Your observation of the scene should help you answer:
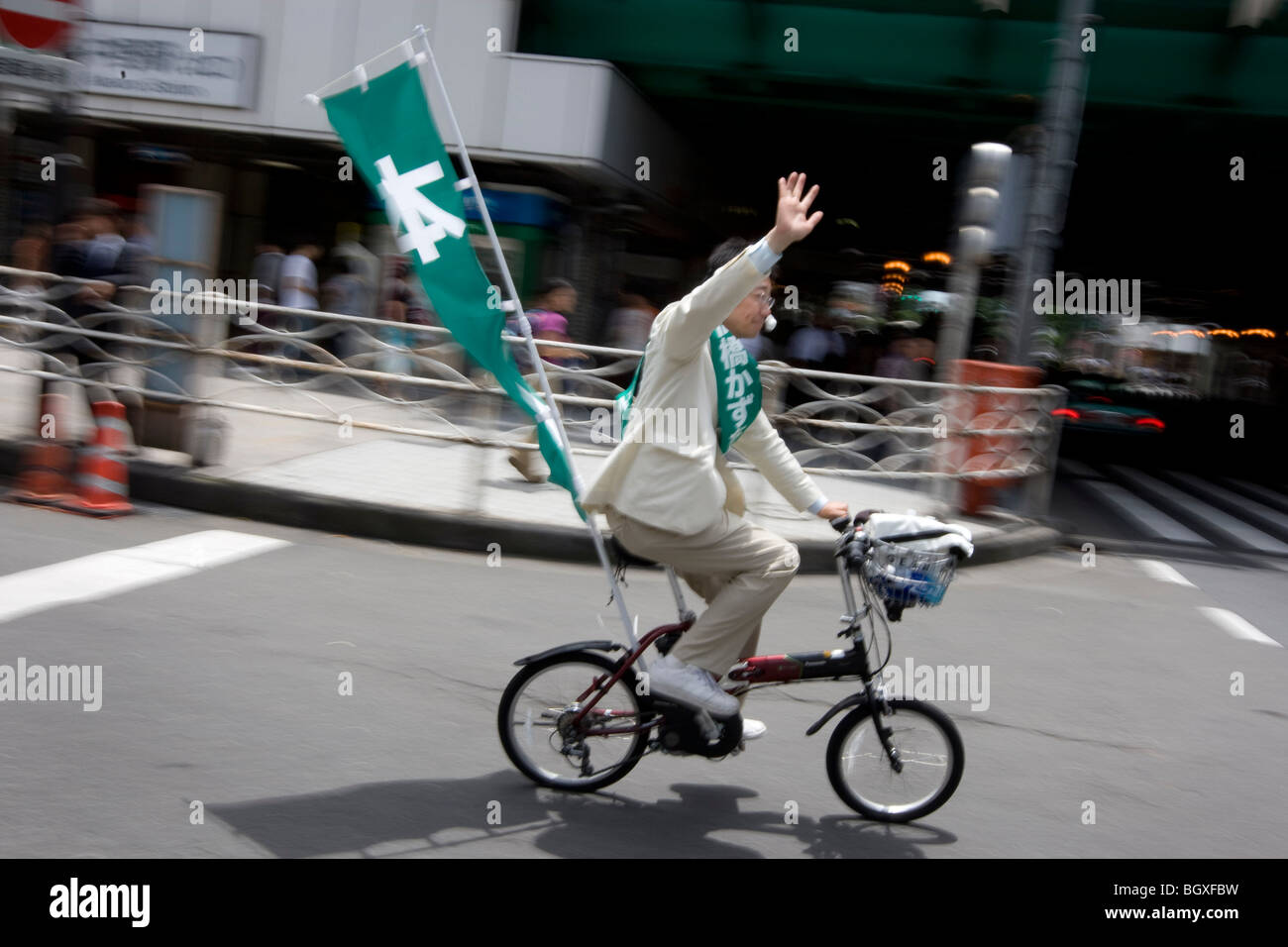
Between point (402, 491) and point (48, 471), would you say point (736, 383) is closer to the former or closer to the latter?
point (402, 491)

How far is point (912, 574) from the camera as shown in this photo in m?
4.18

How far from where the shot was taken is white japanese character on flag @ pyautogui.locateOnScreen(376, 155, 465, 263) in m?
4.59

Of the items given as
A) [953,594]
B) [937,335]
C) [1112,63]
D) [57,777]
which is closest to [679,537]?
[57,777]

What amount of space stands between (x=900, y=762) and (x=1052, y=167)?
7920 mm

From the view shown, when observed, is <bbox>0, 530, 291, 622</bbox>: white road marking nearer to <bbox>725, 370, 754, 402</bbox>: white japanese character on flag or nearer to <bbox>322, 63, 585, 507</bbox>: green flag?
<bbox>322, 63, 585, 507</bbox>: green flag

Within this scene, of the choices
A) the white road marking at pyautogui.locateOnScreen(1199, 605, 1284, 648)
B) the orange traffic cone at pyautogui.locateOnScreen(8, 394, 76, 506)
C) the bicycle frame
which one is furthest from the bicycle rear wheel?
the white road marking at pyautogui.locateOnScreen(1199, 605, 1284, 648)

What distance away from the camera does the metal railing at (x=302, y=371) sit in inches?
357

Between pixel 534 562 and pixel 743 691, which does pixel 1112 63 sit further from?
pixel 743 691

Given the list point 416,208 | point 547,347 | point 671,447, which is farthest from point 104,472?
point 671,447

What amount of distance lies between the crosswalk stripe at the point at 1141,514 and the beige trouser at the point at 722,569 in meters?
9.19

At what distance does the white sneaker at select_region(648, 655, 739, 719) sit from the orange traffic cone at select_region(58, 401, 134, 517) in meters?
5.21

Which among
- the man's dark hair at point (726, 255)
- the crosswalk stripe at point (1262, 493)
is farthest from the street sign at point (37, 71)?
the crosswalk stripe at point (1262, 493)

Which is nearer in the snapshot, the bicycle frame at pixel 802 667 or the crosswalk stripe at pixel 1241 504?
the bicycle frame at pixel 802 667

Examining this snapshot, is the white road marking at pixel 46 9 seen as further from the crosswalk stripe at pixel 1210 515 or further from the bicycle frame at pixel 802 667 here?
the crosswalk stripe at pixel 1210 515
